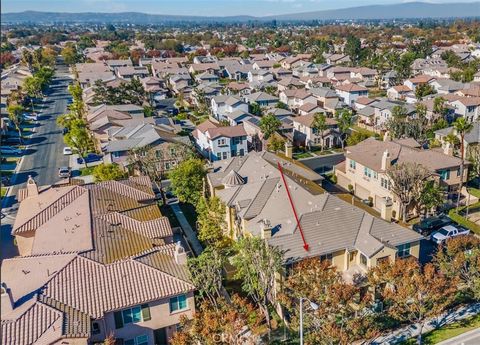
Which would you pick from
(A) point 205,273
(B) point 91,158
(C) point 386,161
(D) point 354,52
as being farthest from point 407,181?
(D) point 354,52

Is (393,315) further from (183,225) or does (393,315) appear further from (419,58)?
(419,58)

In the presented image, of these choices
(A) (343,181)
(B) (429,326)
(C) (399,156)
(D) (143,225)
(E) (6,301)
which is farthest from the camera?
(A) (343,181)

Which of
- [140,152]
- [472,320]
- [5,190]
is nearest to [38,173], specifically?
[5,190]

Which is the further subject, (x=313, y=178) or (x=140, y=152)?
(x=140, y=152)

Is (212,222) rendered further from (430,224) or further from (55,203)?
(430,224)

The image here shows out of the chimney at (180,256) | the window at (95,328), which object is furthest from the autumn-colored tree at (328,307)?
the window at (95,328)

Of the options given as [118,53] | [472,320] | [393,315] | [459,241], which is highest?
[118,53]
